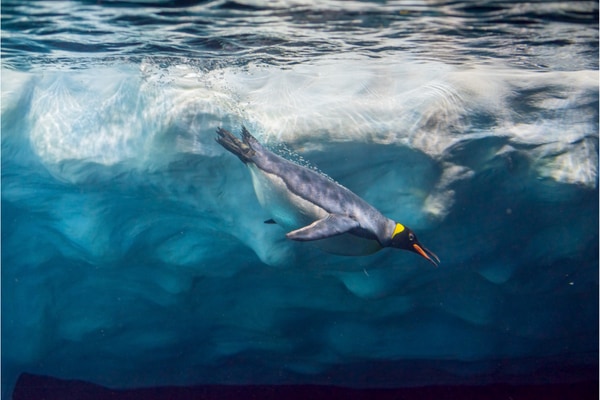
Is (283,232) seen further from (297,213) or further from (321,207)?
(321,207)

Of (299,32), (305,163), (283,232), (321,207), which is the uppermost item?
(299,32)

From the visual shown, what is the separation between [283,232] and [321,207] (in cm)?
307

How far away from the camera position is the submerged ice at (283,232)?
8000 millimetres

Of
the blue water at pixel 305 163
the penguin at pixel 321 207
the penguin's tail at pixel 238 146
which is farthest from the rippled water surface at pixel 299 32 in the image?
the penguin at pixel 321 207

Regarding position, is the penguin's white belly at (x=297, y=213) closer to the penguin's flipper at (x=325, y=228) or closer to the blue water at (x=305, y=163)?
the penguin's flipper at (x=325, y=228)

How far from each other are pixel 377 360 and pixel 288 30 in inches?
293

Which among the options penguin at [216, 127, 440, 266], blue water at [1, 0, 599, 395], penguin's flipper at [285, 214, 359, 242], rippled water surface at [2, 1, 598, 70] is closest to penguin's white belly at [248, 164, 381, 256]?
penguin at [216, 127, 440, 266]

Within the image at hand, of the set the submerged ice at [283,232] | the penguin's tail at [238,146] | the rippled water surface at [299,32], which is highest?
the rippled water surface at [299,32]

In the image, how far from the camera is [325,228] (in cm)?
496

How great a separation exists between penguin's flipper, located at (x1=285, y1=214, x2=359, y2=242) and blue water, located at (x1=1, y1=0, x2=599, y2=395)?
2.89m

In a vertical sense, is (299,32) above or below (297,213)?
above

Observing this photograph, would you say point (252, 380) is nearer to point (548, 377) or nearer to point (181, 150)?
point (181, 150)

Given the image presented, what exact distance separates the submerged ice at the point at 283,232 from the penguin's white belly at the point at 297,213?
2.15 meters

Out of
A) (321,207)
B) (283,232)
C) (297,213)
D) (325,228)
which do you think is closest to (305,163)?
(283,232)
